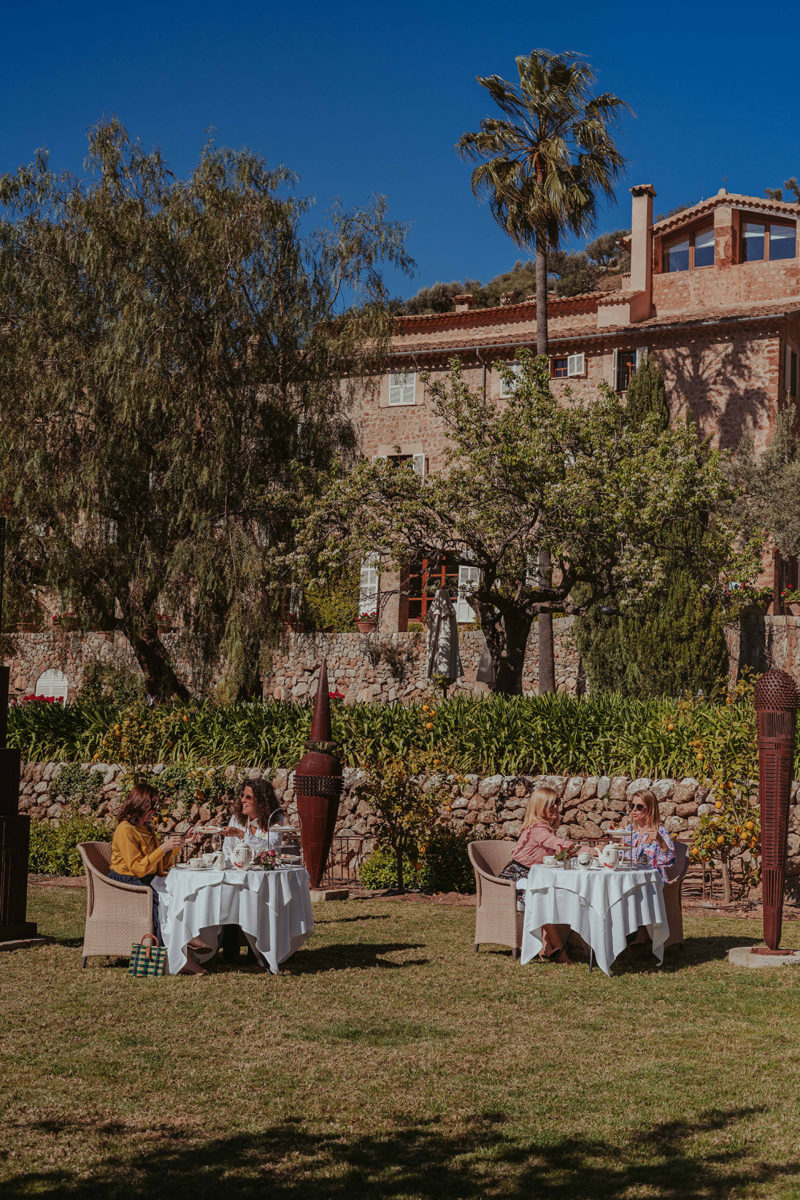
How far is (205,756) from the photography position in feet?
52.4

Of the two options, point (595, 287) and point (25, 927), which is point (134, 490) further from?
point (595, 287)

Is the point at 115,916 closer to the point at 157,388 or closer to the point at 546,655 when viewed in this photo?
the point at 157,388

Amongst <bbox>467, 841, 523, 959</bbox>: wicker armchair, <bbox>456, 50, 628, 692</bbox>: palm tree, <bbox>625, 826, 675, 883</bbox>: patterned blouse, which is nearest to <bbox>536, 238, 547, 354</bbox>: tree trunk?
<bbox>456, 50, 628, 692</bbox>: palm tree

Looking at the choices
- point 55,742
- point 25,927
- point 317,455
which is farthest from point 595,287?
point 25,927

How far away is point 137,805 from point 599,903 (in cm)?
347

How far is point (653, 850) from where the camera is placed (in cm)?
970

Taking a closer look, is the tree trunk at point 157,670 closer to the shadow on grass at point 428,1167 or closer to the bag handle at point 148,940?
the bag handle at point 148,940

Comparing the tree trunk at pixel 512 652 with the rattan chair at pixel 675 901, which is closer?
the rattan chair at pixel 675 901

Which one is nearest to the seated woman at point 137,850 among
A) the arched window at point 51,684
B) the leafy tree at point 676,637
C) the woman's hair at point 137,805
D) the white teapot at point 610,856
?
the woman's hair at point 137,805

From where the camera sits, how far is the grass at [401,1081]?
4543 mm

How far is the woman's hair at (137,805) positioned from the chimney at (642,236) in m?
27.7

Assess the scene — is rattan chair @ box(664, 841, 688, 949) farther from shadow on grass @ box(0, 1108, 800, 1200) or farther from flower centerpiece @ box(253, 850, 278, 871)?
shadow on grass @ box(0, 1108, 800, 1200)

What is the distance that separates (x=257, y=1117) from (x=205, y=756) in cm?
1093

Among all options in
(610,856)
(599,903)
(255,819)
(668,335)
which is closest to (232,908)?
(255,819)
